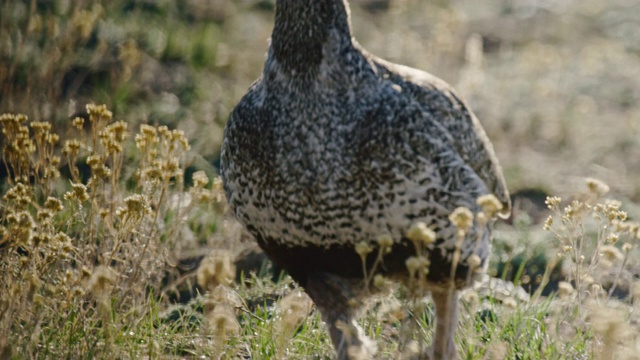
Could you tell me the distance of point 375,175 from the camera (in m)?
3.29

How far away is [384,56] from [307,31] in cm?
712

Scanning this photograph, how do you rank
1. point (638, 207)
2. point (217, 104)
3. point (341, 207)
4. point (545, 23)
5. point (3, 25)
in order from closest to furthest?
point (341, 207), point (638, 207), point (3, 25), point (217, 104), point (545, 23)

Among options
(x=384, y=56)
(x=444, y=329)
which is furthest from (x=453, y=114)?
(x=384, y=56)

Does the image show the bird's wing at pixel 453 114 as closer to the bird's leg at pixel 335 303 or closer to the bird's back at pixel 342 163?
the bird's back at pixel 342 163

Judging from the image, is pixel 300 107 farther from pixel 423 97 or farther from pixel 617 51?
pixel 617 51

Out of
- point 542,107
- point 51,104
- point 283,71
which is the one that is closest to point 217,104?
point 51,104

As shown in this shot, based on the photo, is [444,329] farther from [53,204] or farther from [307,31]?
[53,204]

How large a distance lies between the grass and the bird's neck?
26.3 inches

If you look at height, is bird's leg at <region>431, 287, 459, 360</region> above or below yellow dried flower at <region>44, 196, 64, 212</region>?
below

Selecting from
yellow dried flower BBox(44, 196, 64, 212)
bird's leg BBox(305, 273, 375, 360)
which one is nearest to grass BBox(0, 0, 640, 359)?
yellow dried flower BBox(44, 196, 64, 212)

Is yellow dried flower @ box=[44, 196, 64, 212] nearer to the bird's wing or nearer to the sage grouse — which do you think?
the sage grouse

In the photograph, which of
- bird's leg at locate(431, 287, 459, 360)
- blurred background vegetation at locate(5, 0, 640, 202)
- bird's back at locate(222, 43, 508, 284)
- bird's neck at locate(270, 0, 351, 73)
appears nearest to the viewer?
bird's back at locate(222, 43, 508, 284)

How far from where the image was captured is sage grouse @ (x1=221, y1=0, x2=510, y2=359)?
3297 millimetres

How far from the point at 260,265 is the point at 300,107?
7.25 feet
